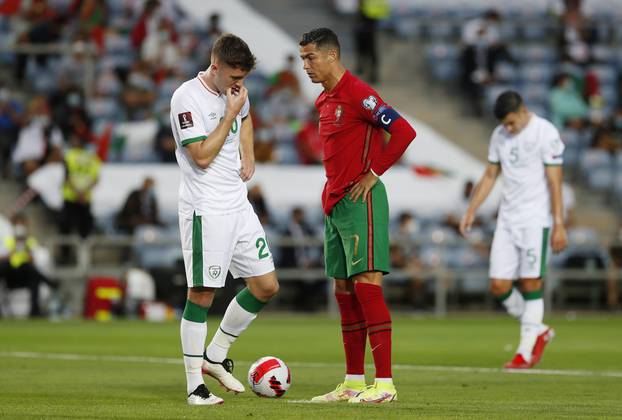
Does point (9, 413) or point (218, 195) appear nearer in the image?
point (9, 413)

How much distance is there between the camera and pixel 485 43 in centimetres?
2855

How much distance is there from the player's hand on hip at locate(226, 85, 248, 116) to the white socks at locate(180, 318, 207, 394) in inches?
52.5

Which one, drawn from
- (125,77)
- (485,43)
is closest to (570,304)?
(485,43)

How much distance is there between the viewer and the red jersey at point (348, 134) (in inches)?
357

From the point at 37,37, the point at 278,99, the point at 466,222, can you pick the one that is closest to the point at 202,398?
the point at 466,222

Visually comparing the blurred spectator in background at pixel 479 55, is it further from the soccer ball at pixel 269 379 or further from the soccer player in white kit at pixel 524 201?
the soccer ball at pixel 269 379

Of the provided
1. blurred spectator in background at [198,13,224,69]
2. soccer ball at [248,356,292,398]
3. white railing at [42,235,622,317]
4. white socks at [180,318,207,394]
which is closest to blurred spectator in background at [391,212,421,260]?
white railing at [42,235,622,317]

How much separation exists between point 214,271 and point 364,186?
107cm

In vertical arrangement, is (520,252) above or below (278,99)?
below

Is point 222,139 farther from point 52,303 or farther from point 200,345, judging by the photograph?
point 52,303

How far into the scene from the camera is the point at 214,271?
29.3ft

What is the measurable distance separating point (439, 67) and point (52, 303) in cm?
1157

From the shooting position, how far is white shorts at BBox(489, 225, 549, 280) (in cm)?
1270

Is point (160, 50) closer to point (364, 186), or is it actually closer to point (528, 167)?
point (528, 167)
